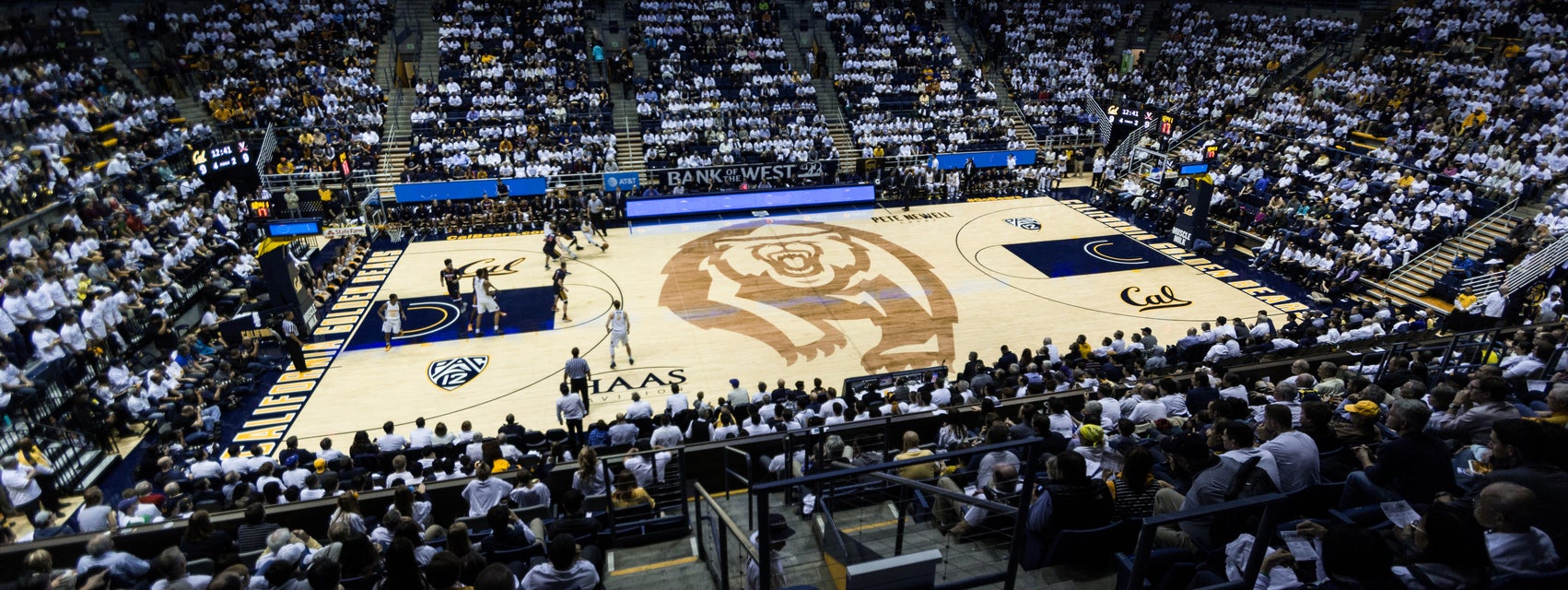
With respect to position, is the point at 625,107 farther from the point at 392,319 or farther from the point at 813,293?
the point at 392,319

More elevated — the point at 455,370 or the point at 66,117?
the point at 66,117

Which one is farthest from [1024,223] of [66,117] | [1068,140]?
[66,117]

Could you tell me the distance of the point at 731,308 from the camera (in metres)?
19.7

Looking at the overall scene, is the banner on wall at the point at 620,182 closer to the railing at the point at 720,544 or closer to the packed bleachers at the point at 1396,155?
the packed bleachers at the point at 1396,155

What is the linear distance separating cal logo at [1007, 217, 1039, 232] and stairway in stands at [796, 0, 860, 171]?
687 cm

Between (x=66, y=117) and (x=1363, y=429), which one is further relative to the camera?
(x=66, y=117)

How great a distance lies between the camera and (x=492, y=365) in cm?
1666

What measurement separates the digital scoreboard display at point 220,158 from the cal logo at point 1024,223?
25715mm

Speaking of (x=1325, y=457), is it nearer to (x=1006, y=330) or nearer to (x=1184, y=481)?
(x=1184, y=481)

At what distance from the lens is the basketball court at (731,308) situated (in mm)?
15602

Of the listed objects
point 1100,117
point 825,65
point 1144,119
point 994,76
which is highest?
point 825,65

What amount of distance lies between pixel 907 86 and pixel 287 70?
25.9 metres

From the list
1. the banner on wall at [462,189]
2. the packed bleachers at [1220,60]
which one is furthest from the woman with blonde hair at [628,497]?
the packed bleachers at [1220,60]

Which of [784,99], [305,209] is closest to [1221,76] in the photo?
[784,99]
